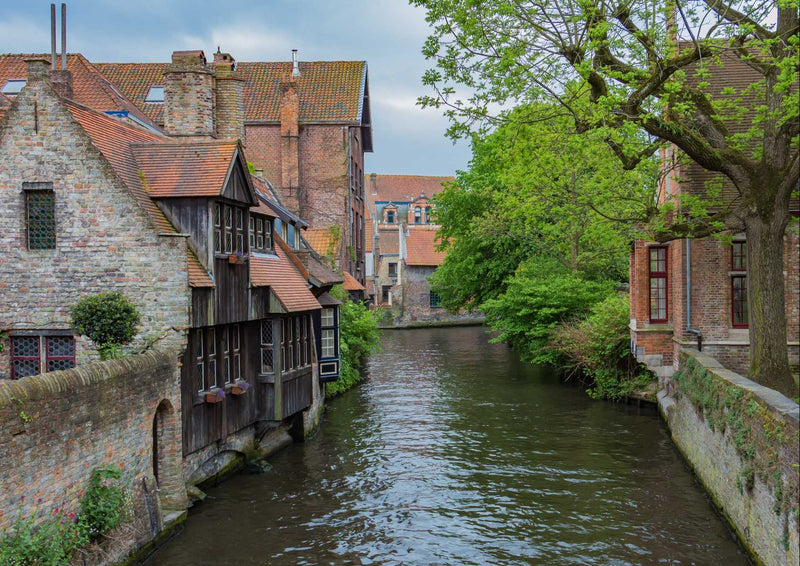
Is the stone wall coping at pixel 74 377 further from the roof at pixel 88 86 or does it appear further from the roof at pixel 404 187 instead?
the roof at pixel 404 187

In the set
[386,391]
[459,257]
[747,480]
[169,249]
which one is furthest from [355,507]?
[459,257]

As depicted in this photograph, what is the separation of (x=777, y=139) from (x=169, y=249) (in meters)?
11.1

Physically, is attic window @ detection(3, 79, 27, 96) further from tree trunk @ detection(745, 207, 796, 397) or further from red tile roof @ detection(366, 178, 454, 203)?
red tile roof @ detection(366, 178, 454, 203)

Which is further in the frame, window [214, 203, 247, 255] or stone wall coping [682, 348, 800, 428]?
window [214, 203, 247, 255]

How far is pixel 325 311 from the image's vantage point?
2167 centimetres

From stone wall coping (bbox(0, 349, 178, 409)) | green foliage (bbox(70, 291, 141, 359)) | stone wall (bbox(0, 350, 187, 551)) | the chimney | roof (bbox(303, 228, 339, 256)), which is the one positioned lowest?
stone wall (bbox(0, 350, 187, 551))

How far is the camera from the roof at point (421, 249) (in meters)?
61.7

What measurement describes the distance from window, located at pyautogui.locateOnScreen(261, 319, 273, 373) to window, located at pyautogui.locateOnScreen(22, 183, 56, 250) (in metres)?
4.87

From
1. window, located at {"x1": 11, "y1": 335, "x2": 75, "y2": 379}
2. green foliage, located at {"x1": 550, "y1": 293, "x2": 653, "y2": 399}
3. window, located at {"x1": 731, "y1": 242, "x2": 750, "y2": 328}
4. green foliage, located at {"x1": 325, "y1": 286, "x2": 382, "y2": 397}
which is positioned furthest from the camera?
green foliage, located at {"x1": 325, "y1": 286, "x2": 382, "y2": 397}

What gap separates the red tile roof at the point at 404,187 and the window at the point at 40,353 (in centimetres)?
7810

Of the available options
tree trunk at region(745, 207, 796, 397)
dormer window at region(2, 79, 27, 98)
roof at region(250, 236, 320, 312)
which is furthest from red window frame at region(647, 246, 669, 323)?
dormer window at region(2, 79, 27, 98)

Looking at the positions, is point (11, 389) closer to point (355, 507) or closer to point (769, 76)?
point (355, 507)

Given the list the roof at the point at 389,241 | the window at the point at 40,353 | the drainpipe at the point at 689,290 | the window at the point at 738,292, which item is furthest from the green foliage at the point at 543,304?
the roof at the point at 389,241

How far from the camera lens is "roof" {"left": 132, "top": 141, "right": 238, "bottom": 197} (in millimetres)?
13875
